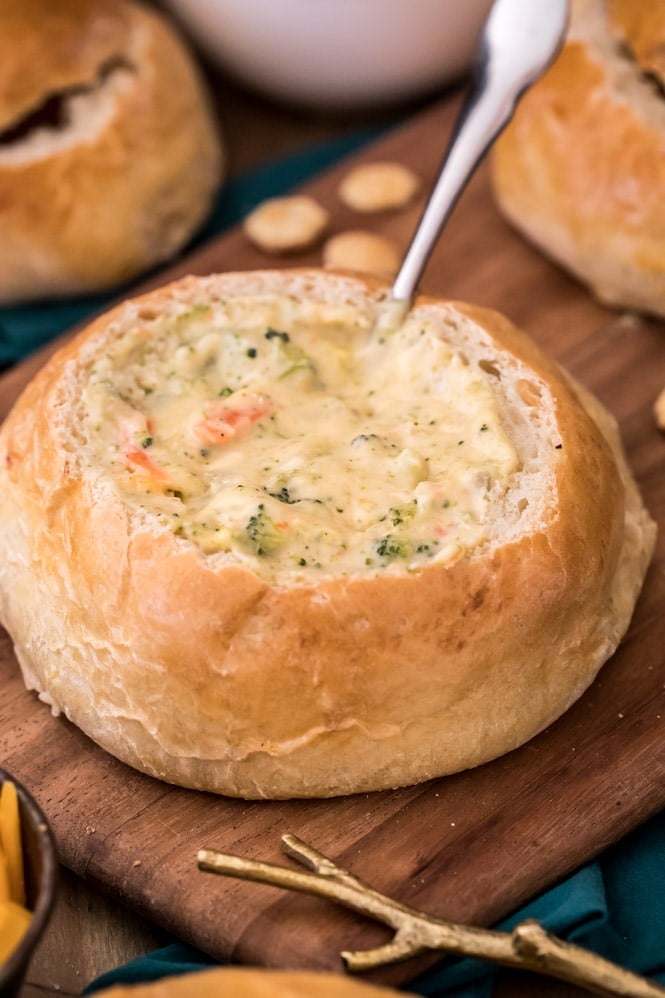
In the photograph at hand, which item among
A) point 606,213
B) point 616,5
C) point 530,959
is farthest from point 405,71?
point 530,959

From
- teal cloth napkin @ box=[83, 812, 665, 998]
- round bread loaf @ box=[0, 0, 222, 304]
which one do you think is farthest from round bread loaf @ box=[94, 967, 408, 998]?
round bread loaf @ box=[0, 0, 222, 304]

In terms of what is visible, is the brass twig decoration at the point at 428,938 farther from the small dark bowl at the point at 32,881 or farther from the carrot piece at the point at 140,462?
the carrot piece at the point at 140,462

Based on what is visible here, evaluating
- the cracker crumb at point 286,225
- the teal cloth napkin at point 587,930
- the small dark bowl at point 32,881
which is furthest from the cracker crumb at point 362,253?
the small dark bowl at point 32,881

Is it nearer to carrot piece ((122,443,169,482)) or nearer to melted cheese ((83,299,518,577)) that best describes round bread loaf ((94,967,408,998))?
melted cheese ((83,299,518,577))

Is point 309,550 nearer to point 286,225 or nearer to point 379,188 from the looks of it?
point 286,225

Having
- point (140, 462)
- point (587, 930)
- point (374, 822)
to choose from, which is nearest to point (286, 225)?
point (140, 462)

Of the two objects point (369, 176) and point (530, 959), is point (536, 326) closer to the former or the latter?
point (369, 176)

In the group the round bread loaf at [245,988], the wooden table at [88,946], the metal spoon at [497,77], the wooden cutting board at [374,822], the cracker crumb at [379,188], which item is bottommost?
the wooden table at [88,946]
